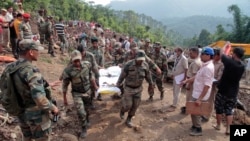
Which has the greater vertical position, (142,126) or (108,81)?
(108,81)

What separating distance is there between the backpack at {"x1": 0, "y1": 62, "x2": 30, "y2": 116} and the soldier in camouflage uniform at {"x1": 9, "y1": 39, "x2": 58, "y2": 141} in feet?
0.15

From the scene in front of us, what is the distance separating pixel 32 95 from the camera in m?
3.90

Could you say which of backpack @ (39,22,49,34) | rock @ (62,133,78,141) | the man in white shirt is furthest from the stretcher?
backpack @ (39,22,49,34)

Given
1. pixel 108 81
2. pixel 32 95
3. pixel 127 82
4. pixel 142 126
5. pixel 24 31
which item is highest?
pixel 24 31

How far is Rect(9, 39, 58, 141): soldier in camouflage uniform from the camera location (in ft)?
12.9

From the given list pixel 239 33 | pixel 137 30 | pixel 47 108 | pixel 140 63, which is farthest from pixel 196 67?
pixel 137 30

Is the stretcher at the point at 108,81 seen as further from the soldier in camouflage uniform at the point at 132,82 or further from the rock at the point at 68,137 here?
the rock at the point at 68,137

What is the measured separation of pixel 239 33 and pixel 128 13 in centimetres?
9143

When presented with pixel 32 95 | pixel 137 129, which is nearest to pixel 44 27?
pixel 137 129

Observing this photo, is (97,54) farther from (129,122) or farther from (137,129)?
(137,129)

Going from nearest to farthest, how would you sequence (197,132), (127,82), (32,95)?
(32,95) < (197,132) < (127,82)

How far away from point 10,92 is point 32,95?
15.3 inches

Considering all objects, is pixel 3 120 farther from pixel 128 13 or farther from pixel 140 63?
pixel 128 13

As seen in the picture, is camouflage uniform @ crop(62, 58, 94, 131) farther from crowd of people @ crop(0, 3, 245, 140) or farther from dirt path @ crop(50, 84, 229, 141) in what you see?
dirt path @ crop(50, 84, 229, 141)
